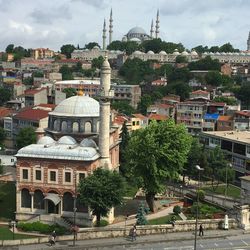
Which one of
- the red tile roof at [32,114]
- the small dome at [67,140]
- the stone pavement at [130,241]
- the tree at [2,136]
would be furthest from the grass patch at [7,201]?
the red tile roof at [32,114]

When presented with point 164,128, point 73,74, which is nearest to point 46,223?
point 164,128

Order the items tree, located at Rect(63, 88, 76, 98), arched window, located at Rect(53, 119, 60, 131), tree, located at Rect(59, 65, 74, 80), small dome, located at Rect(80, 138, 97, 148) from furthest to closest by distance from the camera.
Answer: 1. tree, located at Rect(59, 65, 74, 80)
2. tree, located at Rect(63, 88, 76, 98)
3. arched window, located at Rect(53, 119, 60, 131)
4. small dome, located at Rect(80, 138, 97, 148)

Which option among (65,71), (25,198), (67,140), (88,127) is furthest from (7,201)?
(65,71)

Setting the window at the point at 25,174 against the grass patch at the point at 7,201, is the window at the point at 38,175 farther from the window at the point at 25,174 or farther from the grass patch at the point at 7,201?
the grass patch at the point at 7,201

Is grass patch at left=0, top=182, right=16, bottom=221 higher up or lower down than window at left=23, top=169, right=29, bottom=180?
lower down

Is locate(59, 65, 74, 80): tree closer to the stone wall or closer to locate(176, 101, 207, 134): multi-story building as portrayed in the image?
locate(176, 101, 207, 134): multi-story building

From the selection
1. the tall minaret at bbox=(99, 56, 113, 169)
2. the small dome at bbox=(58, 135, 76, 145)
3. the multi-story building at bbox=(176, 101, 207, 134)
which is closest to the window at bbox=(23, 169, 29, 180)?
the small dome at bbox=(58, 135, 76, 145)

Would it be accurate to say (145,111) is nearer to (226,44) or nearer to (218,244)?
(218,244)
